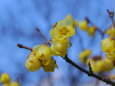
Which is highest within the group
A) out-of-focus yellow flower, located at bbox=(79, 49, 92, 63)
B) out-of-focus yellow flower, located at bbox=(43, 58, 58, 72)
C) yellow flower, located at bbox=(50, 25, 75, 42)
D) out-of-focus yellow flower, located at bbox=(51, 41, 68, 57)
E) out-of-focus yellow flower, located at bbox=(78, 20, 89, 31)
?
out-of-focus yellow flower, located at bbox=(78, 20, 89, 31)

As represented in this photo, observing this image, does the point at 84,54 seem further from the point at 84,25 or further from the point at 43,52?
the point at 43,52

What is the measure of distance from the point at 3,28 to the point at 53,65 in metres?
8.48

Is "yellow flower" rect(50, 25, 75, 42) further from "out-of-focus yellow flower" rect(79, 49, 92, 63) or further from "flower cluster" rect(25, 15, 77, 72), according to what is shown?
"out-of-focus yellow flower" rect(79, 49, 92, 63)

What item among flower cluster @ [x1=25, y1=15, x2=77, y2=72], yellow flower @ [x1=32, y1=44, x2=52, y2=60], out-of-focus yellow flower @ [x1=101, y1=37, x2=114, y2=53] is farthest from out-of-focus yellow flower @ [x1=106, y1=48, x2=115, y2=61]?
yellow flower @ [x1=32, y1=44, x2=52, y2=60]

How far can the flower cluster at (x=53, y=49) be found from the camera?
1.51 m

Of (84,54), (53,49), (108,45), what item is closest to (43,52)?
(53,49)

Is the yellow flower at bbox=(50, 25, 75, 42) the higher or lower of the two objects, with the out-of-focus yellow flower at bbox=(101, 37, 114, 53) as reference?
lower

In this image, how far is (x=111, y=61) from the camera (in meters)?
1.96

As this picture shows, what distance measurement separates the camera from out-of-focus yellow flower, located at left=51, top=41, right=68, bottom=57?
58.0 inches

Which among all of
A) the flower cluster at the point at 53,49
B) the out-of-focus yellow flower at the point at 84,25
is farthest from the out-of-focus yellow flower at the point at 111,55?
the out-of-focus yellow flower at the point at 84,25

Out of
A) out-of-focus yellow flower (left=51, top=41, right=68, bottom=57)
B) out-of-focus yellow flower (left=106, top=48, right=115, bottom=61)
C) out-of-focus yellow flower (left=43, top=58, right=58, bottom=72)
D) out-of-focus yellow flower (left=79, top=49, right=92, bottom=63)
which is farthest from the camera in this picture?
out-of-focus yellow flower (left=79, top=49, right=92, bottom=63)

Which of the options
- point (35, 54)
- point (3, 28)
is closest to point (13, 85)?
point (35, 54)

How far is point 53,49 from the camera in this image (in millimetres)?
1537

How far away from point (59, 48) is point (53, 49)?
0.27 feet
